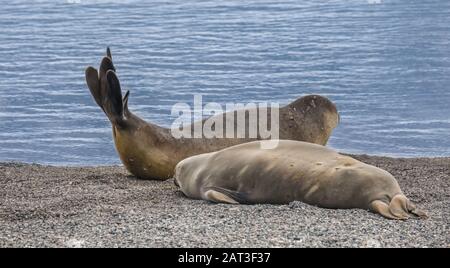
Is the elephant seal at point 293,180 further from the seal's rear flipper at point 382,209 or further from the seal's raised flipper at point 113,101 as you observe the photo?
the seal's raised flipper at point 113,101

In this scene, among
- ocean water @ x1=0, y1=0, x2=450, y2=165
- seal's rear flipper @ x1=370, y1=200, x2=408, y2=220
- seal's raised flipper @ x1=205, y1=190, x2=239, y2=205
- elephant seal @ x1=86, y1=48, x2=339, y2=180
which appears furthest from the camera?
ocean water @ x1=0, y1=0, x2=450, y2=165

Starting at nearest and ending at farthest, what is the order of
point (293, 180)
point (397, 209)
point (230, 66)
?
1. point (397, 209)
2. point (293, 180)
3. point (230, 66)

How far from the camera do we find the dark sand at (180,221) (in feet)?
16.5

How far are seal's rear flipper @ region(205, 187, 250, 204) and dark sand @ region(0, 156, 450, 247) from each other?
0.10 metres

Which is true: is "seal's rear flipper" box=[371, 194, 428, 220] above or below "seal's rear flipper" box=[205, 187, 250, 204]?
above

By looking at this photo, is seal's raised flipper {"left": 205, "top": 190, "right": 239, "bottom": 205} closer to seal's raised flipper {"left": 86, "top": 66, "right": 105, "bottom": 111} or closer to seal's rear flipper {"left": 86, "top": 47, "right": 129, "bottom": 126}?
seal's rear flipper {"left": 86, "top": 47, "right": 129, "bottom": 126}

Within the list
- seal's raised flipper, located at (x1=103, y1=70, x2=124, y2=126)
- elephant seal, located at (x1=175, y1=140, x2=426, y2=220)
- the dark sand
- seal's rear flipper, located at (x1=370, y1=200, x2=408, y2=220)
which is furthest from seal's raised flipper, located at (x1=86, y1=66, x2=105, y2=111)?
seal's rear flipper, located at (x1=370, y1=200, x2=408, y2=220)

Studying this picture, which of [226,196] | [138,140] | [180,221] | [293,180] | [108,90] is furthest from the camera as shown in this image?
[138,140]

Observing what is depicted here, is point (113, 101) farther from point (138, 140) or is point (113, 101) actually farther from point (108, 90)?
point (138, 140)

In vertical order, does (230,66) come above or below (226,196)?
below

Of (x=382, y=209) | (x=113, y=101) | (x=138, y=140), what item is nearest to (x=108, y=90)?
(x=113, y=101)

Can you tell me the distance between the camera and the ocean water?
41.8ft

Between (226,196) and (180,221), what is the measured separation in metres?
0.88

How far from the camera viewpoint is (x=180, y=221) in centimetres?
561
